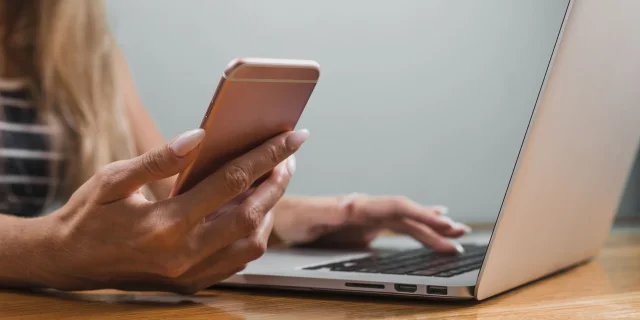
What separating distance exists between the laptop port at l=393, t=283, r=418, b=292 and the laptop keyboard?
63 mm

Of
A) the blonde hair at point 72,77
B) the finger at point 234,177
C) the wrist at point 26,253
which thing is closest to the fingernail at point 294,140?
the finger at point 234,177

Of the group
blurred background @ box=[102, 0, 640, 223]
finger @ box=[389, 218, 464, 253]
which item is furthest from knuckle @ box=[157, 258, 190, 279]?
blurred background @ box=[102, 0, 640, 223]

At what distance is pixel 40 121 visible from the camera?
1.31 meters

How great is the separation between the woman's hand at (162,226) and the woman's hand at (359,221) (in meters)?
0.37

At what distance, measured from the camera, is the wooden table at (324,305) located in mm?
523

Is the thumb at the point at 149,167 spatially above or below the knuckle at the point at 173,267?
above

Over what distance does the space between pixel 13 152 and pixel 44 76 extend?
7.0 inches

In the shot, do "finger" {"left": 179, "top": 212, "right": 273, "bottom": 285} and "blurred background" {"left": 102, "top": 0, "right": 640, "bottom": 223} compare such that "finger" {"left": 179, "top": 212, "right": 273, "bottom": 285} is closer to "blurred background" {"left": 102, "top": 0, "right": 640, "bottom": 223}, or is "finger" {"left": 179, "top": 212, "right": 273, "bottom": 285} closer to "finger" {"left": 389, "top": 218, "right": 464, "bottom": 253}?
"finger" {"left": 389, "top": 218, "right": 464, "bottom": 253}

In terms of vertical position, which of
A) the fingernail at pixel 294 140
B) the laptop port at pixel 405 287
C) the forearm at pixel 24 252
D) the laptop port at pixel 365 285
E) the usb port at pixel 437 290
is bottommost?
the forearm at pixel 24 252

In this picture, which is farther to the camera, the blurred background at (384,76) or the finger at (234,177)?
the blurred background at (384,76)

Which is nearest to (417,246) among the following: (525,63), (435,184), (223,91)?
(223,91)

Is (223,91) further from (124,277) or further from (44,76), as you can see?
(44,76)

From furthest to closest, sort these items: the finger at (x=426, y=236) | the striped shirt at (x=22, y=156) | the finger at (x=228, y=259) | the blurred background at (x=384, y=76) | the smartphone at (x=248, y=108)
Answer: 1. the blurred background at (x=384, y=76)
2. the striped shirt at (x=22, y=156)
3. the finger at (x=426, y=236)
4. the finger at (x=228, y=259)
5. the smartphone at (x=248, y=108)

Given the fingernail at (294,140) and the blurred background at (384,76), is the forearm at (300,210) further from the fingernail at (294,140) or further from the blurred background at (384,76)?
the blurred background at (384,76)
